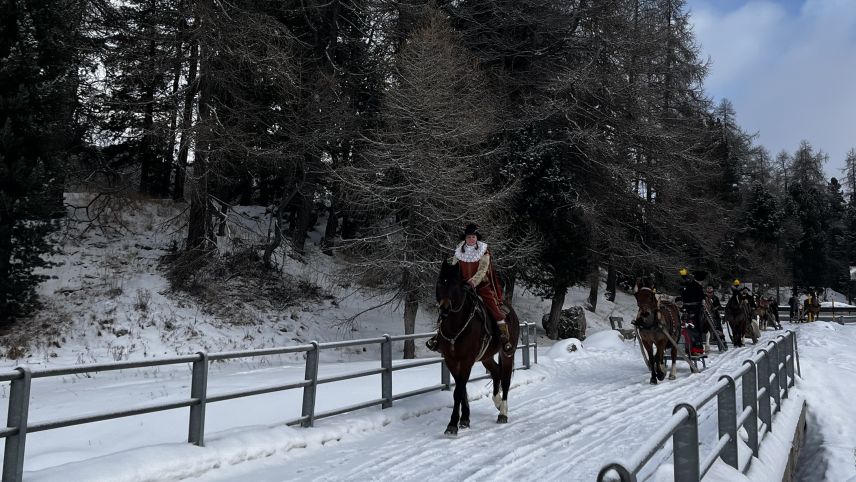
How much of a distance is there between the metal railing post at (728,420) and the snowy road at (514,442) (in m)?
0.64

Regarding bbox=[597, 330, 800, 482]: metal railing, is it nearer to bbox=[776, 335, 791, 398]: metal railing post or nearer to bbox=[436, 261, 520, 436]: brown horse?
bbox=[776, 335, 791, 398]: metal railing post

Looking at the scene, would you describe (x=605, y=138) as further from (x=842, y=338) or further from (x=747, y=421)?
(x=747, y=421)

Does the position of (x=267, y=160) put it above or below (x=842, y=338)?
above

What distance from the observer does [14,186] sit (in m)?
19.4

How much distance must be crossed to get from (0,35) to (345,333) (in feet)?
49.6

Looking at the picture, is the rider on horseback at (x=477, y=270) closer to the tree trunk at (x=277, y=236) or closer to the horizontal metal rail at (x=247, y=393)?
the horizontal metal rail at (x=247, y=393)

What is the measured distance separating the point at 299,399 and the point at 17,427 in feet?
22.7

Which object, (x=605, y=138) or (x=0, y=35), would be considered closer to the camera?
(x=0, y=35)

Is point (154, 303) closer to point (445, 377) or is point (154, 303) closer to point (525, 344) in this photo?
point (525, 344)

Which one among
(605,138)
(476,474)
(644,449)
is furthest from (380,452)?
(605,138)

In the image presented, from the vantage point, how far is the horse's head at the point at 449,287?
9.81 m

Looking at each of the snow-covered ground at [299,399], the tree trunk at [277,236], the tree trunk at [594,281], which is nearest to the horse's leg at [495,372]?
the snow-covered ground at [299,399]

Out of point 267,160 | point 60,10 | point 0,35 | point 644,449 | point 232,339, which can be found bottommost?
point 232,339

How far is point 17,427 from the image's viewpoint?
5.73m
